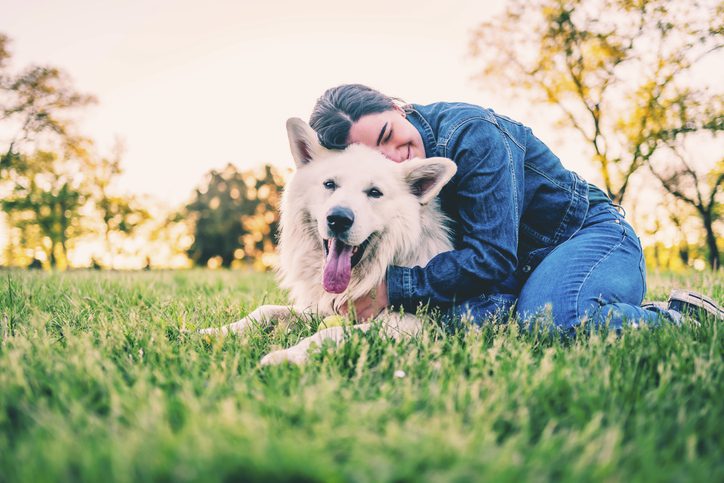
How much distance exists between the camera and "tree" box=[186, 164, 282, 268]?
40.1m

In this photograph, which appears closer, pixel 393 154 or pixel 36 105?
pixel 393 154

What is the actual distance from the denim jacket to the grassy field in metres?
0.54

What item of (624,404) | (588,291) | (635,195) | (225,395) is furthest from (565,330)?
(635,195)

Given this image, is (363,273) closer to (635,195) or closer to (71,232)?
(635,195)

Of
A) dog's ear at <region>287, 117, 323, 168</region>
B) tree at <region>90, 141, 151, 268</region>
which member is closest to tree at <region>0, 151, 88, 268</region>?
tree at <region>90, 141, 151, 268</region>

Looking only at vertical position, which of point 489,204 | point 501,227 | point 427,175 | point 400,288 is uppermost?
point 427,175

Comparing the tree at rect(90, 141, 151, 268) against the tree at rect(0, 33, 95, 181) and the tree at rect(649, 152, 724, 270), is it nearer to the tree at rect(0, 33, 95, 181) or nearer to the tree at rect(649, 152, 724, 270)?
the tree at rect(0, 33, 95, 181)

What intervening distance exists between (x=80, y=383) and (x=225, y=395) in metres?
0.61

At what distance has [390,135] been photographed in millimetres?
3533

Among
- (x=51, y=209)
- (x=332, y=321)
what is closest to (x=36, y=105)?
(x=51, y=209)

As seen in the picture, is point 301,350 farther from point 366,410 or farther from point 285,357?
point 366,410

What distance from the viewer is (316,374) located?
222cm

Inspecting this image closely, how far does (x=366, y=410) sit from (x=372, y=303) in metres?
1.72

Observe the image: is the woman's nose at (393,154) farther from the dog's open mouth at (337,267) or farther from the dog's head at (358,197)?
the dog's open mouth at (337,267)
